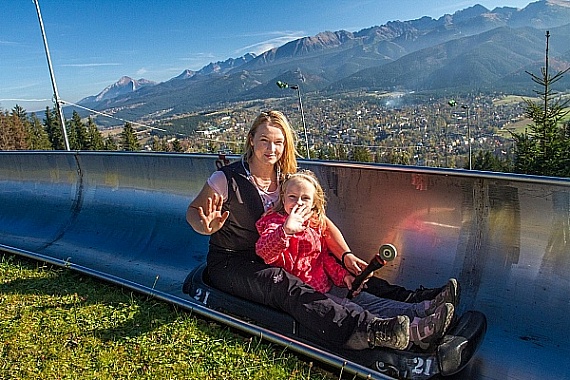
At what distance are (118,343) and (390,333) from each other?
151cm

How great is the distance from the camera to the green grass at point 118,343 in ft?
7.95

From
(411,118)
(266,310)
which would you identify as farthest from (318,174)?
(411,118)

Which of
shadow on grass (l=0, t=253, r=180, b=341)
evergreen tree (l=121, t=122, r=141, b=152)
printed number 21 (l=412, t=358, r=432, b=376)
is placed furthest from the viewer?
evergreen tree (l=121, t=122, r=141, b=152)

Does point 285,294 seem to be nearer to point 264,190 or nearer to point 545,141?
point 264,190

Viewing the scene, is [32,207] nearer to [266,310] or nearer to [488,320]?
[266,310]

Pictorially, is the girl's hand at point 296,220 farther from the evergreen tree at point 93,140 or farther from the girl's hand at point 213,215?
the evergreen tree at point 93,140

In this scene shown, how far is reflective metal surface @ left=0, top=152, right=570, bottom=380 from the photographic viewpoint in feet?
8.89

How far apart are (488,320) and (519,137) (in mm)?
16995

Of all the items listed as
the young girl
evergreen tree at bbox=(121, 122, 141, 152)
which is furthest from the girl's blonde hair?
evergreen tree at bbox=(121, 122, 141, 152)

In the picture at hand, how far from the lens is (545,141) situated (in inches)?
653

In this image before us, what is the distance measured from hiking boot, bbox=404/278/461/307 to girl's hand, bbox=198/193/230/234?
4.07 ft

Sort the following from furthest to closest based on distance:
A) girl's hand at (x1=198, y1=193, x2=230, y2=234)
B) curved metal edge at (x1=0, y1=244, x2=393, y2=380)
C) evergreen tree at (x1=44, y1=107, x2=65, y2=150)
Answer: evergreen tree at (x1=44, y1=107, x2=65, y2=150) → girl's hand at (x1=198, y1=193, x2=230, y2=234) → curved metal edge at (x1=0, y1=244, x2=393, y2=380)

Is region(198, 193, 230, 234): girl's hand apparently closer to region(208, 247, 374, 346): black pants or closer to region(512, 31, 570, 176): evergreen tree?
region(208, 247, 374, 346): black pants

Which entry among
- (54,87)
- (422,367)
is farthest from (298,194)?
(54,87)
